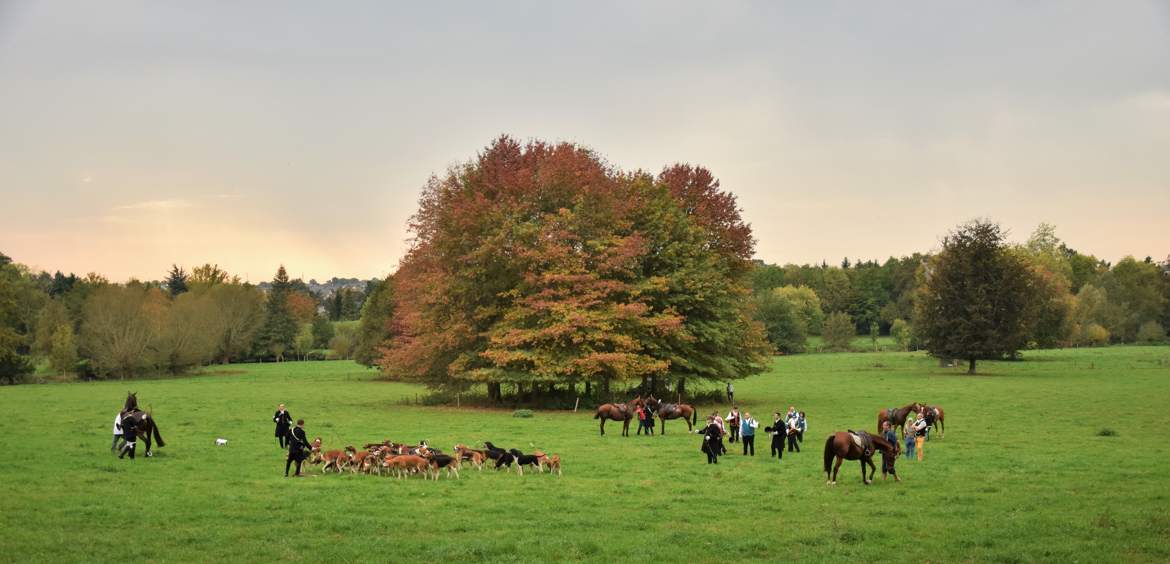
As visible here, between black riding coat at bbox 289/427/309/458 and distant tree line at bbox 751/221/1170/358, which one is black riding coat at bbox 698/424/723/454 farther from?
distant tree line at bbox 751/221/1170/358

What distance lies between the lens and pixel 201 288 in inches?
5566

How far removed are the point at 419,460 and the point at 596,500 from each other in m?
5.54

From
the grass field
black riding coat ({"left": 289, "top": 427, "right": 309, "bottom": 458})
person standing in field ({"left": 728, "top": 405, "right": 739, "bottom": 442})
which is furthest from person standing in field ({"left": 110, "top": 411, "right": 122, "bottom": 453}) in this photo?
person standing in field ({"left": 728, "top": 405, "right": 739, "bottom": 442})

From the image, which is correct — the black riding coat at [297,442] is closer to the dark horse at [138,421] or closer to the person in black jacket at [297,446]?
the person in black jacket at [297,446]

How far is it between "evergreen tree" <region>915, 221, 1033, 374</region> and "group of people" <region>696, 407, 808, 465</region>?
49778mm

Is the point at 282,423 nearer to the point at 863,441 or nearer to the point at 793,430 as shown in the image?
the point at 793,430

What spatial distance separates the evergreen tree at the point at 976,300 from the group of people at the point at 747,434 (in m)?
49.8

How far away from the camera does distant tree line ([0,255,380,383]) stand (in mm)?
91125

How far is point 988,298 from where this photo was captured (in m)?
74.1

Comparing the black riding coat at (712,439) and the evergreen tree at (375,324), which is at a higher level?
the evergreen tree at (375,324)

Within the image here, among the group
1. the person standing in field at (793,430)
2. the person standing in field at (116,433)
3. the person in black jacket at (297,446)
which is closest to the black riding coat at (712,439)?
the person standing in field at (793,430)

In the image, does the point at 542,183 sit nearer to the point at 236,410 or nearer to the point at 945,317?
the point at 236,410

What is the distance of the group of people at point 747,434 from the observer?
26094 mm

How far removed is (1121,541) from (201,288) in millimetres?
143690
